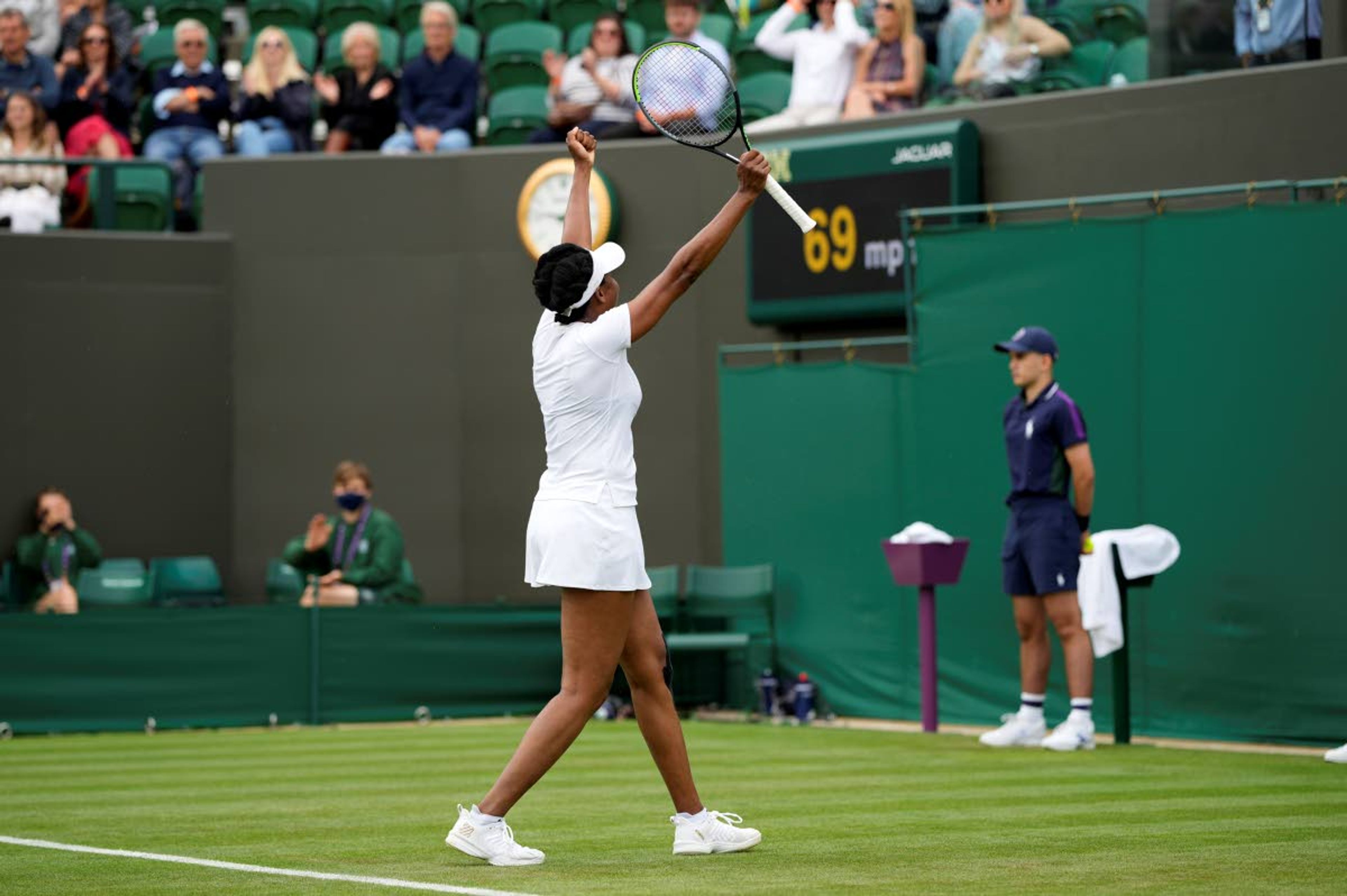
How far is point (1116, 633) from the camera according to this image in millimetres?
12727

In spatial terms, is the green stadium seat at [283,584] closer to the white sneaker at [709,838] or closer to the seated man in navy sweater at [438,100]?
the seated man in navy sweater at [438,100]

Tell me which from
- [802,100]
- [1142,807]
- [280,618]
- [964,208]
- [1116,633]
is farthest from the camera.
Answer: [802,100]

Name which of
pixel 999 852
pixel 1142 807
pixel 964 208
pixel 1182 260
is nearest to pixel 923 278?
pixel 964 208

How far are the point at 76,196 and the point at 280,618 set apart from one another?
5.36m

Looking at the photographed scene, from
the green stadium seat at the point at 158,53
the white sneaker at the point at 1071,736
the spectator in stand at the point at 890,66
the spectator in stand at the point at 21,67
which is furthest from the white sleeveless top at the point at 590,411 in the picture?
the green stadium seat at the point at 158,53

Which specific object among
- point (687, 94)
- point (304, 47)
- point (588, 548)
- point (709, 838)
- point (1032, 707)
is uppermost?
point (304, 47)

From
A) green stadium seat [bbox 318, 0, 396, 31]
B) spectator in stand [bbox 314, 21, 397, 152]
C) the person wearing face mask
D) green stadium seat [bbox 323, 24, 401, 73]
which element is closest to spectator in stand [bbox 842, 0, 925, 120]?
the person wearing face mask

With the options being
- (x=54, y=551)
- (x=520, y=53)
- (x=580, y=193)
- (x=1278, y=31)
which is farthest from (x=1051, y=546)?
(x=520, y=53)

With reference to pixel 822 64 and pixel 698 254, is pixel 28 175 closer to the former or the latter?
pixel 822 64

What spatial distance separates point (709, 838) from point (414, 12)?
14.9 m

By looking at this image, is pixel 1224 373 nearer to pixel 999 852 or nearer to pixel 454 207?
pixel 999 852

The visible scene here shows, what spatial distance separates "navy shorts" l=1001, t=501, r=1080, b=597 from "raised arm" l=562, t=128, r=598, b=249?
529cm

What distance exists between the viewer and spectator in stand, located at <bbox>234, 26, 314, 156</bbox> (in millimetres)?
20016

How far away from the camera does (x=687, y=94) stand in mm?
8617
